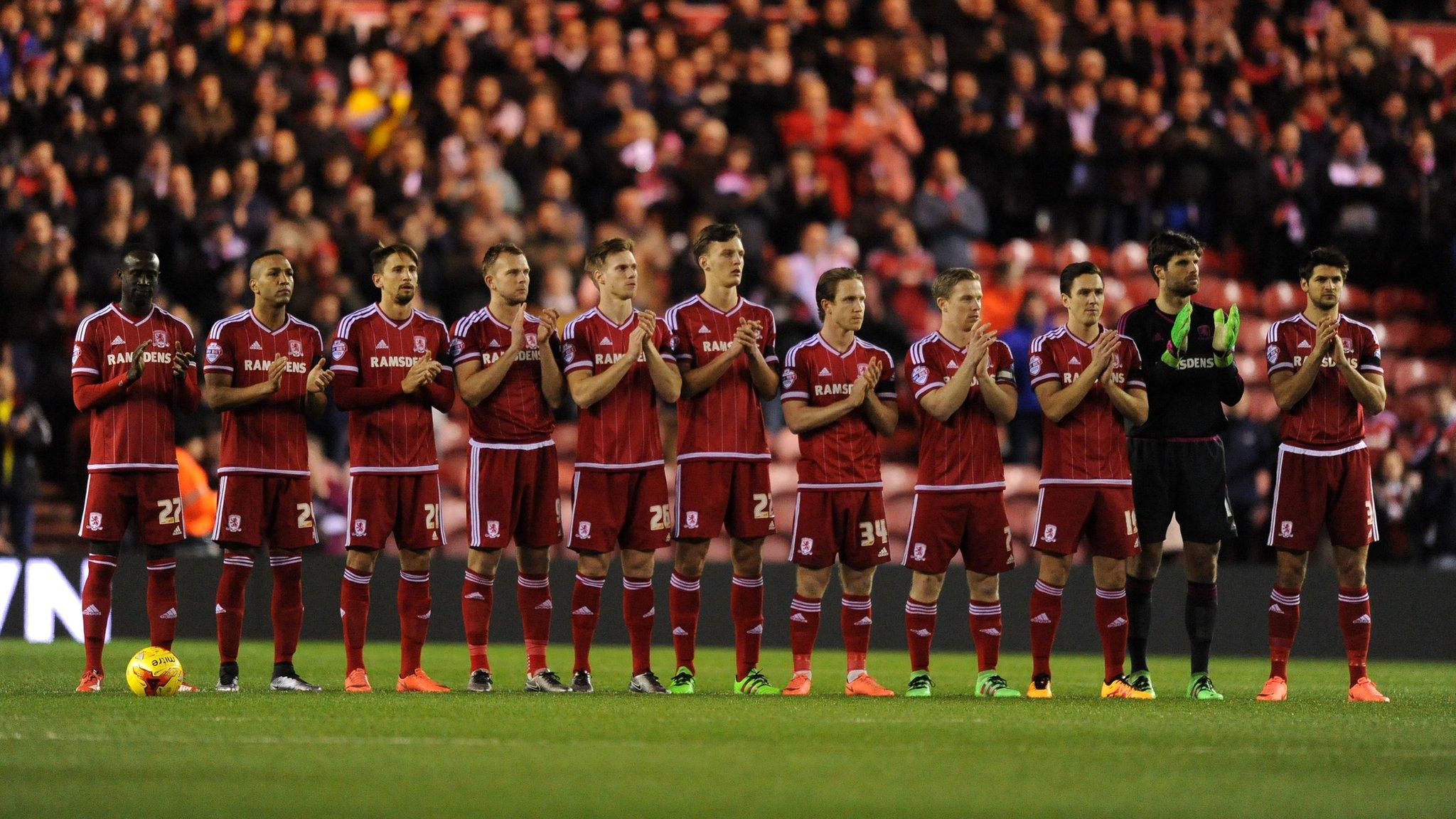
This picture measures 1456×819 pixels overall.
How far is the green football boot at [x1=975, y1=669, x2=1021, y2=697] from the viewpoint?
9.50m

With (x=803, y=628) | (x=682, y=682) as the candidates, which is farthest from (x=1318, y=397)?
(x=682, y=682)

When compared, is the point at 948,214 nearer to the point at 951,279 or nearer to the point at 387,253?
the point at 951,279

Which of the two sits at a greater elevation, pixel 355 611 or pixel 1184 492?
pixel 1184 492

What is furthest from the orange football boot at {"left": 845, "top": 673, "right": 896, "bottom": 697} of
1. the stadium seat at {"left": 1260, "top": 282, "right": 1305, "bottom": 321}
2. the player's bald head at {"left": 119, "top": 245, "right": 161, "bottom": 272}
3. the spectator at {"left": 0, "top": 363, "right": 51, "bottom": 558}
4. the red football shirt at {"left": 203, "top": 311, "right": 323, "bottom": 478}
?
the stadium seat at {"left": 1260, "top": 282, "right": 1305, "bottom": 321}

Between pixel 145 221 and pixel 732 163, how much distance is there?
5.24 metres

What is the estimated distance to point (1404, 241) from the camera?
18266mm

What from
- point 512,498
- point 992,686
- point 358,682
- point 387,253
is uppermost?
point 387,253

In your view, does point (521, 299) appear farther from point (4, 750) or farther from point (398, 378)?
point (4, 750)

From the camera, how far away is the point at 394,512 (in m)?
9.64

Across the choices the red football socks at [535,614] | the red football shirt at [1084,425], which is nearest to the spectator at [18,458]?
the red football socks at [535,614]

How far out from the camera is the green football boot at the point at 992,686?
9.50 m

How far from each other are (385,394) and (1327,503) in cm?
501

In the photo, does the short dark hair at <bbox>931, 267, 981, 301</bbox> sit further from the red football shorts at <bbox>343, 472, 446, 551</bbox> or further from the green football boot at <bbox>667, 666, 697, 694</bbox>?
the red football shorts at <bbox>343, 472, 446, 551</bbox>

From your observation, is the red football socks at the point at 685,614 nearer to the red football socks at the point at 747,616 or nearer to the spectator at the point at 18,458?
the red football socks at the point at 747,616
